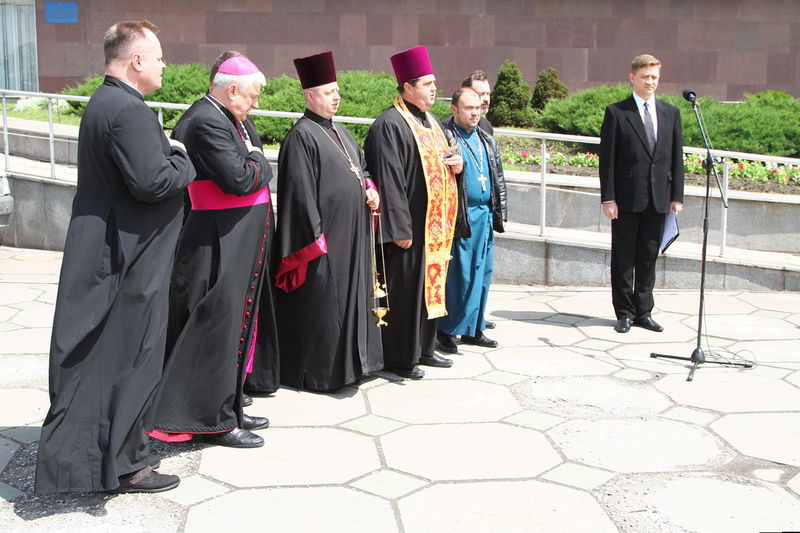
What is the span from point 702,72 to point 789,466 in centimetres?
1335

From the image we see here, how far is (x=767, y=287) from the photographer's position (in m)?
8.62

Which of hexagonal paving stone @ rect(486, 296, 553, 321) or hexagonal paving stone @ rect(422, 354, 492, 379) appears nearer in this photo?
hexagonal paving stone @ rect(422, 354, 492, 379)

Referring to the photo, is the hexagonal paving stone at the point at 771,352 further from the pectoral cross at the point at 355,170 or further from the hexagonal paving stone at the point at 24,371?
the hexagonal paving stone at the point at 24,371

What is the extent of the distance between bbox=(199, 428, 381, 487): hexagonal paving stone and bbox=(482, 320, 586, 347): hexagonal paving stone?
233 centimetres

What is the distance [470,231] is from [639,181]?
1615 mm

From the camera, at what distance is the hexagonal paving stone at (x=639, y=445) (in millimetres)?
4586

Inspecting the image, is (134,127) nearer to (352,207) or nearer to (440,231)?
(352,207)

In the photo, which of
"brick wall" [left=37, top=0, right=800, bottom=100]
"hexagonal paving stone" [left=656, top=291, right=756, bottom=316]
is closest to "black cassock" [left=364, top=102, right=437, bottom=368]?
"hexagonal paving stone" [left=656, top=291, right=756, bottom=316]

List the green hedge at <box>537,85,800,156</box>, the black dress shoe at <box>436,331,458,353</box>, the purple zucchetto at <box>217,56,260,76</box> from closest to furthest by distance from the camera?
the purple zucchetto at <box>217,56,260,76</box>, the black dress shoe at <box>436,331,458,353</box>, the green hedge at <box>537,85,800,156</box>

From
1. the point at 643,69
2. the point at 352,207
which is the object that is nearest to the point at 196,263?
the point at 352,207

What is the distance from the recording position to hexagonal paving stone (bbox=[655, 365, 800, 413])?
5.51 metres

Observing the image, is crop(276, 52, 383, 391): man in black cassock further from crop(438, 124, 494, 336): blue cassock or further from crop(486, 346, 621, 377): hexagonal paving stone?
crop(486, 346, 621, 377): hexagonal paving stone

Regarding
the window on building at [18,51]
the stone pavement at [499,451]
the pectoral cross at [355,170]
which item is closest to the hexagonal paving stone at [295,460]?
the stone pavement at [499,451]

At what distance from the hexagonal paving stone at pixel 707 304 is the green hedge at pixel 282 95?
4.39 metres
